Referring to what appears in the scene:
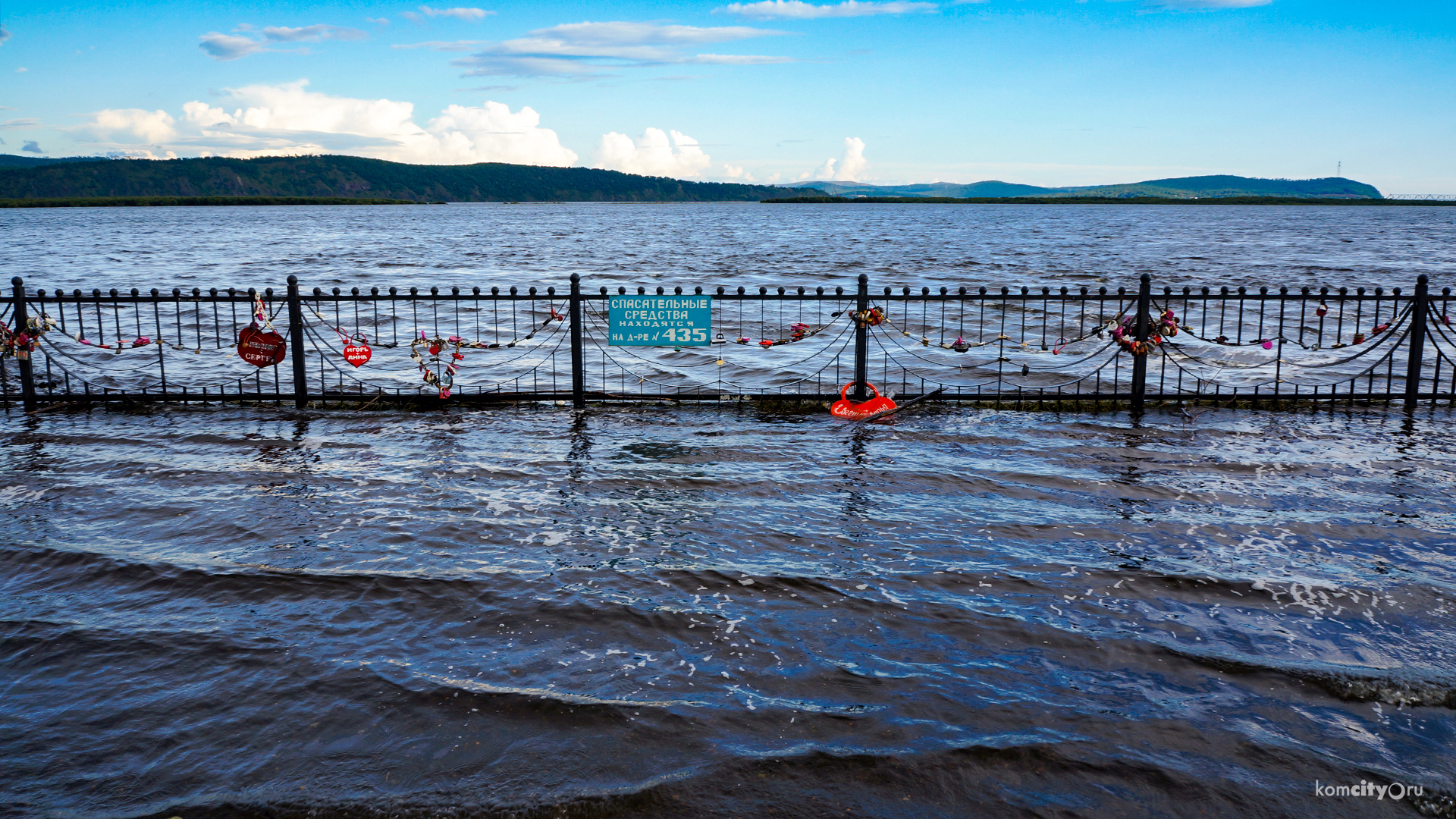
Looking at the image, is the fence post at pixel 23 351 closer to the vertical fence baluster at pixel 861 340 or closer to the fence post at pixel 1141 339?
the vertical fence baluster at pixel 861 340

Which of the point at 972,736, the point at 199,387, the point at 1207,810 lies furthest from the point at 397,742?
the point at 199,387

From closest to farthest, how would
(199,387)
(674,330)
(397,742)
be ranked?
(397,742), (674,330), (199,387)

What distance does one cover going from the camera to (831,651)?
6.61 meters

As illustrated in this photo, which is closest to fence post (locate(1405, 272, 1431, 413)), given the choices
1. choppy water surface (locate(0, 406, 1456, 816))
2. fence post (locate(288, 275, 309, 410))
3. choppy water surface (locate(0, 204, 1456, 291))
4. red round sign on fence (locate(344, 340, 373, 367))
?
choppy water surface (locate(0, 406, 1456, 816))

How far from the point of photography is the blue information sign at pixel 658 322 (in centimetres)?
1341

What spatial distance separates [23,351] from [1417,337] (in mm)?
21104

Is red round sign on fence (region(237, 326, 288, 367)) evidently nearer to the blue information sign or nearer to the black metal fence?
the black metal fence

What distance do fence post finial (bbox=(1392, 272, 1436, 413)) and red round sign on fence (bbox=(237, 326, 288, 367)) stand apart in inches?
669

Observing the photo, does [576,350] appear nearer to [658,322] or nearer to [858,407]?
[658,322]

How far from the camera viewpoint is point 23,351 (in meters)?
13.9

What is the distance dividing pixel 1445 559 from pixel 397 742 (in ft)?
29.0

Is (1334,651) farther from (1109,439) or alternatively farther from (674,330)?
(674,330)

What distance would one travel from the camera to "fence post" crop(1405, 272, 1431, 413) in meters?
13.4

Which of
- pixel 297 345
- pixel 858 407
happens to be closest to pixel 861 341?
pixel 858 407
